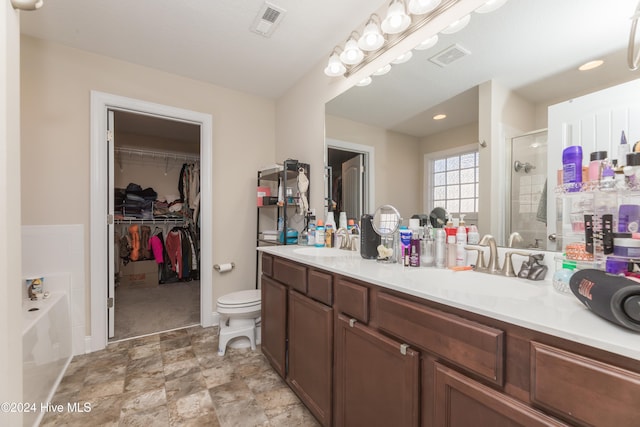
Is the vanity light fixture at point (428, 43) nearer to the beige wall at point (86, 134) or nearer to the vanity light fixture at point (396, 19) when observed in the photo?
the vanity light fixture at point (396, 19)

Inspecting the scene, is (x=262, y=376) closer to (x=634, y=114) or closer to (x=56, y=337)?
(x=56, y=337)

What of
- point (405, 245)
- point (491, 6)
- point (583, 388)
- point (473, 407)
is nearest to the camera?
point (583, 388)

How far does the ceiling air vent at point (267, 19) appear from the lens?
1.68m

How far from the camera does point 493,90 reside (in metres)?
1.20

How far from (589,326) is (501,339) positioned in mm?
169

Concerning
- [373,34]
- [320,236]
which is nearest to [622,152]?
[373,34]

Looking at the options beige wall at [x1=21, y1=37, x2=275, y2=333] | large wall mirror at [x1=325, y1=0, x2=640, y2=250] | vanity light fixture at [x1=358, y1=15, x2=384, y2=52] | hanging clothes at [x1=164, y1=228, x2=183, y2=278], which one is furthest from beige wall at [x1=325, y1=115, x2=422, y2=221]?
hanging clothes at [x1=164, y1=228, x2=183, y2=278]

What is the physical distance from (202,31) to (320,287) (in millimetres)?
2006

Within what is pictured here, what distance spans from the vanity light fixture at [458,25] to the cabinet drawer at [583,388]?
4.63ft

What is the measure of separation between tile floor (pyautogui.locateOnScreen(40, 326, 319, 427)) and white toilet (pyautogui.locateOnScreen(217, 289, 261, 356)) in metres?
0.09

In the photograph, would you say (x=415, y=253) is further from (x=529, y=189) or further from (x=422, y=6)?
(x=422, y=6)

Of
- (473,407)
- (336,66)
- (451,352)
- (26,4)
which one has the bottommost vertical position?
(473,407)

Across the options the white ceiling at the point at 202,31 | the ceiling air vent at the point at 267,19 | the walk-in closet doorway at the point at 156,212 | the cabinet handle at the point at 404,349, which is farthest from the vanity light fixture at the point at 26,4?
the walk-in closet doorway at the point at 156,212

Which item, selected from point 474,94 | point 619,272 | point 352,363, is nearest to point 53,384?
point 352,363
